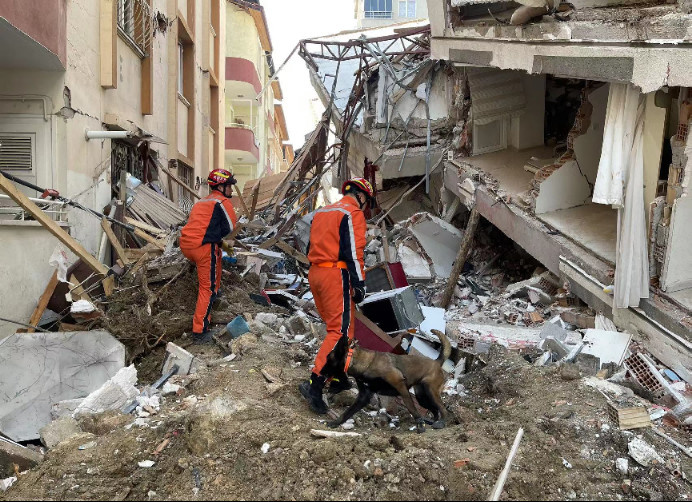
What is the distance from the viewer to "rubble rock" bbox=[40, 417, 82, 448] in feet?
14.0

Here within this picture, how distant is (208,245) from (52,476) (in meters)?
3.04

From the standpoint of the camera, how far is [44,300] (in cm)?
639

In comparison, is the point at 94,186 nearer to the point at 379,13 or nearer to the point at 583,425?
the point at 583,425

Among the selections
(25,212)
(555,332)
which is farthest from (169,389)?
(555,332)

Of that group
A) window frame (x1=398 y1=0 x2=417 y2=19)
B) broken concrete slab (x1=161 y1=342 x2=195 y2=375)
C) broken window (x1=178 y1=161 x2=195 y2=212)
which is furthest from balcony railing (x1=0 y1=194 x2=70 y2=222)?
window frame (x1=398 y1=0 x2=417 y2=19)

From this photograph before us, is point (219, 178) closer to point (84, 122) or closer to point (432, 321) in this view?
point (84, 122)

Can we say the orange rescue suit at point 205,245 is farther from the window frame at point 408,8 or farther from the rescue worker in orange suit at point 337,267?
the window frame at point 408,8

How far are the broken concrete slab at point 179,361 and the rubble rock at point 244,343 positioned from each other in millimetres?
448

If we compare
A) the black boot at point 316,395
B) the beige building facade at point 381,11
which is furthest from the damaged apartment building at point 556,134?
the beige building facade at point 381,11

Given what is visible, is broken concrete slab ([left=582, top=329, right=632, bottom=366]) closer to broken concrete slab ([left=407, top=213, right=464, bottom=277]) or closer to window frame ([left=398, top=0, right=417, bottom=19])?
broken concrete slab ([left=407, top=213, right=464, bottom=277])

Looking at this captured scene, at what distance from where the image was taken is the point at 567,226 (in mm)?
7613

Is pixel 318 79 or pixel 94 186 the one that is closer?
pixel 94 186

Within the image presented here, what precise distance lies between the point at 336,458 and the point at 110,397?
210 centimetres

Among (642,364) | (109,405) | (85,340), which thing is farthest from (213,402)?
(642,364)
